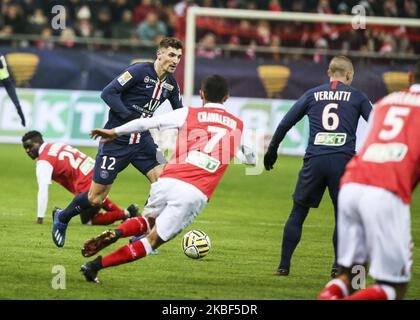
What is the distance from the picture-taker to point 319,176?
360 inches

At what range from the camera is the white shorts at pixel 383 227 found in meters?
6.24

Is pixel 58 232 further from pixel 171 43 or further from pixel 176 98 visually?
pixel 171 43

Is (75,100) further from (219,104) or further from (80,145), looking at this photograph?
(219,104)

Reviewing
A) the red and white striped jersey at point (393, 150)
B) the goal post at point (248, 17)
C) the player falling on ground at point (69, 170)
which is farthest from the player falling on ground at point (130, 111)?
the goal post at point (248, 17)

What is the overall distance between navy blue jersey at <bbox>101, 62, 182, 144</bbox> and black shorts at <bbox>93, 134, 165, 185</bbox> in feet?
0.32

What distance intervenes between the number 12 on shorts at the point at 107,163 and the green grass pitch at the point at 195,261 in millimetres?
903

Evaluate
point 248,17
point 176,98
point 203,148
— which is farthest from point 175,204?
point 248,17

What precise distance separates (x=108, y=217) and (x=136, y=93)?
7.52 feet

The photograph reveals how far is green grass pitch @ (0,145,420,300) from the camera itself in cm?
822

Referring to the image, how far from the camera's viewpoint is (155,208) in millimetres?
8539

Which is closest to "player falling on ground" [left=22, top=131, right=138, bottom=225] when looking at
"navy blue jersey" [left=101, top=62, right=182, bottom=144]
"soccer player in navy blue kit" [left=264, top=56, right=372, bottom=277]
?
"navy blue jersey" [left=101, top=62, right=182, bottom=144]

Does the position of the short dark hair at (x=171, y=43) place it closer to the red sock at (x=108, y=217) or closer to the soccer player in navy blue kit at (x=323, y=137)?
the soccer player in navy blue kit at (x=323, y=137)

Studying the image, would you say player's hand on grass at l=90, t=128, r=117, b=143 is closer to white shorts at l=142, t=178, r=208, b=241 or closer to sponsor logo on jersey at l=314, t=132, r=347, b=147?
white shorts at l=142, t=178, r=208, b=241
